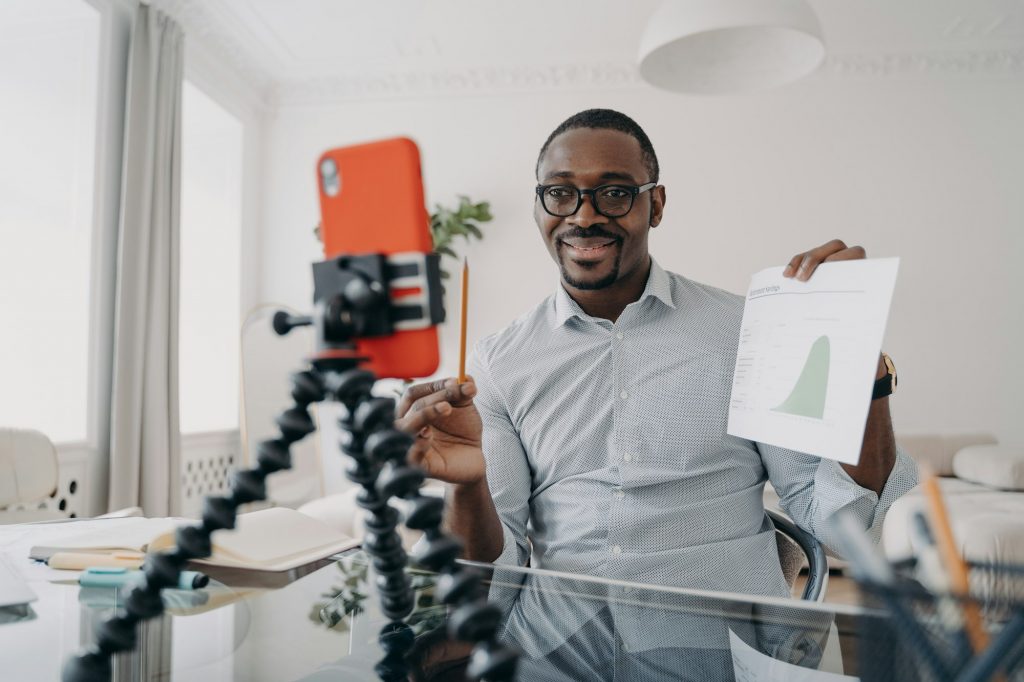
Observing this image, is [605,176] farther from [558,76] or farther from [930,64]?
[930,64]

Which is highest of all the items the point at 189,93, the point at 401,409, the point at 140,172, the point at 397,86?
the point at 397,86

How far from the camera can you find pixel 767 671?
2.19 ft

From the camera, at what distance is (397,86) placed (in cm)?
495

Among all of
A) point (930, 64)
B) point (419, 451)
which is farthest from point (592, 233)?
point (930, 64)

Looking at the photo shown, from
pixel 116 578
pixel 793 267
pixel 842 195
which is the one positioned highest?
pixel 842 195

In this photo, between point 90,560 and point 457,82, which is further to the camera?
point 457,82

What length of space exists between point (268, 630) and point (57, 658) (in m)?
0.19

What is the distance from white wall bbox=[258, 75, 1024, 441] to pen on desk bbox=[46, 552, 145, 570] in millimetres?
3669

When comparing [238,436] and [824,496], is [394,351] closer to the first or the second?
[824,496]

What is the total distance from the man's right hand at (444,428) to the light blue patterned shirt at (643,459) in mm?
374

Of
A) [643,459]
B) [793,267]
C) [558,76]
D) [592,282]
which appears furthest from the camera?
[558,76]

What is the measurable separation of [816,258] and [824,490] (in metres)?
0.45

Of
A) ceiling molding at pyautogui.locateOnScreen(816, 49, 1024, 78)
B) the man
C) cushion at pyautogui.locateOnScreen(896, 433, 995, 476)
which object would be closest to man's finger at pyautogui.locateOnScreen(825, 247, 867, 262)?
the man

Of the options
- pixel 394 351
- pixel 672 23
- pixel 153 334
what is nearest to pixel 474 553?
pixel 394 351
